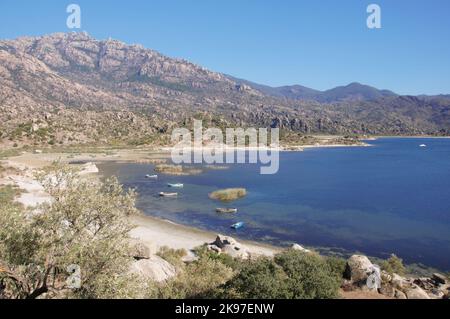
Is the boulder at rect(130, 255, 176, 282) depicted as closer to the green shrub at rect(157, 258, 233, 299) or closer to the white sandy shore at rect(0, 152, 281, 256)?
the green shrub at rect(157, 258, 233, 299)

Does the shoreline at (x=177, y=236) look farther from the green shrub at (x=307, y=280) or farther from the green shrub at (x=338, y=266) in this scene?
the green shrub at (x=307, y=280)

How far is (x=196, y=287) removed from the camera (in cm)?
2375

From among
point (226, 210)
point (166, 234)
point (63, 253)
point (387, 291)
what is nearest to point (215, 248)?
point (166, 234)

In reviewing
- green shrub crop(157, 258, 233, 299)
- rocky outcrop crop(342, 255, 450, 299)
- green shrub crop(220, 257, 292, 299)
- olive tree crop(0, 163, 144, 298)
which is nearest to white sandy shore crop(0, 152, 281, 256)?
green shrub crop(157, 258, 233, 299)

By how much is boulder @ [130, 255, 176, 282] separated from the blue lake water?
2048cm

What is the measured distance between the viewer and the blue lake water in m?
48.2

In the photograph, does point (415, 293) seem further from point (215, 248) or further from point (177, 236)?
point (177, 236)

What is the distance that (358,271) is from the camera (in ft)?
93.7

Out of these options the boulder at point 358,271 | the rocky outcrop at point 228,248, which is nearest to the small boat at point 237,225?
the rocky outcrop at point 228,248

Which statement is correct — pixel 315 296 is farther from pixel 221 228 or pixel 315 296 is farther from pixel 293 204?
pixel 293 204

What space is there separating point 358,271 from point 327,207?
40780 millimetres

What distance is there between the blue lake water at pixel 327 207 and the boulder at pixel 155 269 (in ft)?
67.2
